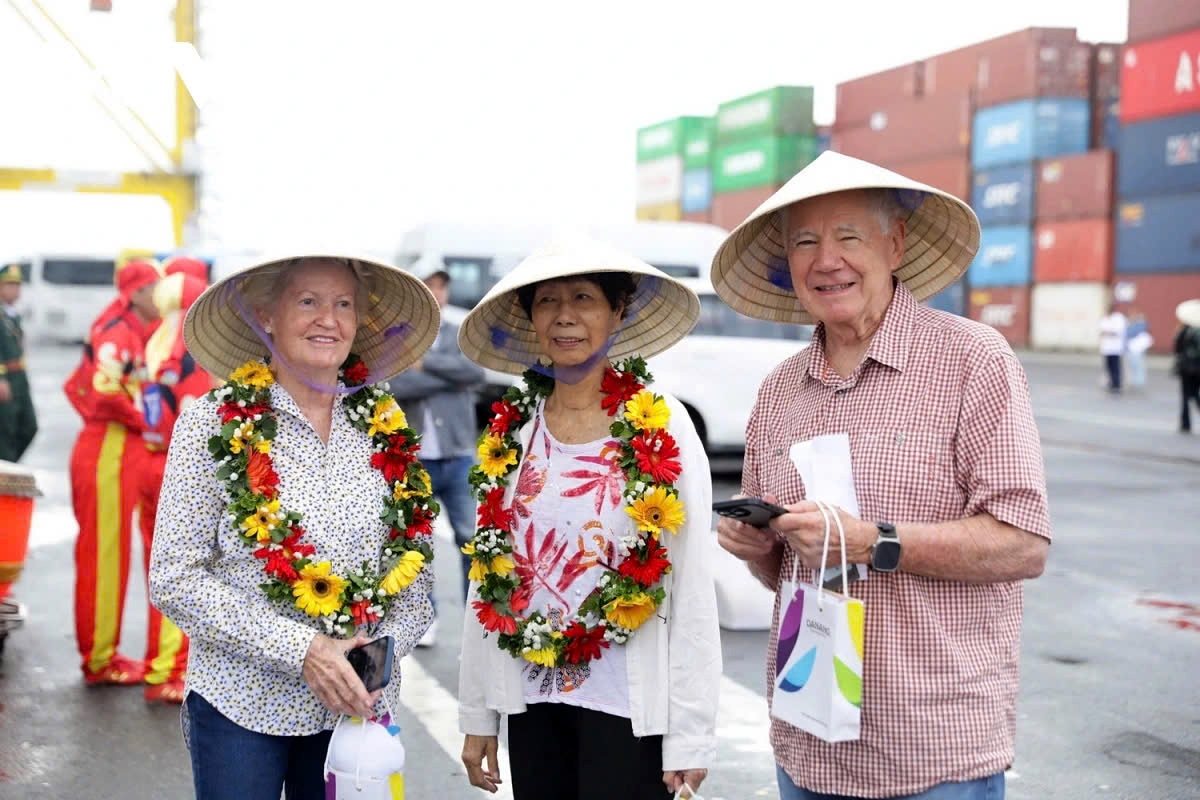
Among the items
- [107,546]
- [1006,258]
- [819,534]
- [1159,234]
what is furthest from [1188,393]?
[1006,258]

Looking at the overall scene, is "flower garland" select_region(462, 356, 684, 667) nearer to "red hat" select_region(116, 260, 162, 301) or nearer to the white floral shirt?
the white floral shirt

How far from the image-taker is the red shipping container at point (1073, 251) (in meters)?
43.4

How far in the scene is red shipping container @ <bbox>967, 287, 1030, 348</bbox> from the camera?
4722 cm

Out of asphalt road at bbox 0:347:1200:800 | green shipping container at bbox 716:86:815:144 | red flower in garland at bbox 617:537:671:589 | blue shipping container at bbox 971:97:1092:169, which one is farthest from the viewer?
green shipping container at bbox 716:86:815:144

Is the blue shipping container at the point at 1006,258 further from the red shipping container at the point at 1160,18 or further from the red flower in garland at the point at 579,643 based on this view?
the red flower in garland at the point at 579,643

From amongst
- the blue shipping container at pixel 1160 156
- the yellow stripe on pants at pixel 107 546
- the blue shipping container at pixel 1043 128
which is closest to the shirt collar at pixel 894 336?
the yellow stripe on pants at pixel 107 546

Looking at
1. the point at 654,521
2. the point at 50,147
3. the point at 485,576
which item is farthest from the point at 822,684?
the point at 50,147

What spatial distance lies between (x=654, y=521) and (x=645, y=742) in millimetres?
509

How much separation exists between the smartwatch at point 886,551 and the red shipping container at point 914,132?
5049 cm

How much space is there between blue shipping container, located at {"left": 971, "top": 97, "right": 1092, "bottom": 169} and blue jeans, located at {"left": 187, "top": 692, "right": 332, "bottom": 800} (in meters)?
47.5

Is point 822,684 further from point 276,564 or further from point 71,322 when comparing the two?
point 71,322

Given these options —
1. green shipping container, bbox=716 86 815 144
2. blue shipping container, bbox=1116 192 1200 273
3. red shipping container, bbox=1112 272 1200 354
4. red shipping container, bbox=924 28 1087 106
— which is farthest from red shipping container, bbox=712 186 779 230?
red shipping container, bbox=1112 272 1200 354

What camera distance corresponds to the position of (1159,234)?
40.0 metres

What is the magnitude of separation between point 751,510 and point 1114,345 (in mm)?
28242
